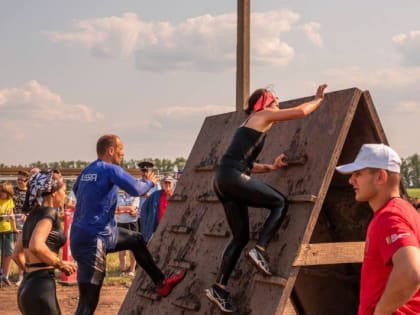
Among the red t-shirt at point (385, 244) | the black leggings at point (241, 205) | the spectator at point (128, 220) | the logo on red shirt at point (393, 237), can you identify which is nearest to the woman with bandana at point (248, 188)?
the black leggings at point (241, 205)

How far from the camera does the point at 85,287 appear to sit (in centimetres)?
651

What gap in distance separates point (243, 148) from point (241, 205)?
0.49 meters

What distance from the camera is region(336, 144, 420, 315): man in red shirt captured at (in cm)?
333

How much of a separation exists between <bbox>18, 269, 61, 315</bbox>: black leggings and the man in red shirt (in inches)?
102

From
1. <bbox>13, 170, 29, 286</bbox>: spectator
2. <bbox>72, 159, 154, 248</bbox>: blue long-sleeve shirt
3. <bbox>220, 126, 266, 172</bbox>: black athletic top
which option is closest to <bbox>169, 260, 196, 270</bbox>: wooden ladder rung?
<bbox>72, 159, 154, 248</bbox>: blue long-sleeve shirt

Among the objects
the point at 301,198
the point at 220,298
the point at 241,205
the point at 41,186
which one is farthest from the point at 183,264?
the point at 41,186

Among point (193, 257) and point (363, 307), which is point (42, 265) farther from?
point (363, 307)

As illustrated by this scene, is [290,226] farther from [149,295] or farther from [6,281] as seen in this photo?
[6,281]

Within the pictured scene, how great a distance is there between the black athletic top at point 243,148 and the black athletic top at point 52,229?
1.39 m

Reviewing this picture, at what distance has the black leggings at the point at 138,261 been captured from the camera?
649 centimetres

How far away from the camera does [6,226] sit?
41.8 feet

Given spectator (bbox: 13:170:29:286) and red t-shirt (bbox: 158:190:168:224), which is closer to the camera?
red t-shirt (bbox: 158:190:168:224)

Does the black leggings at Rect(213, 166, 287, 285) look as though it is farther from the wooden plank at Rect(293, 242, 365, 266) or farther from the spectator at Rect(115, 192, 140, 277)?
the spectator at Rect(115, 192, 140, 277)

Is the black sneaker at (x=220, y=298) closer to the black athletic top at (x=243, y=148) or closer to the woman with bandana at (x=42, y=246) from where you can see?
the black athletic top at (x=243, y=148)
